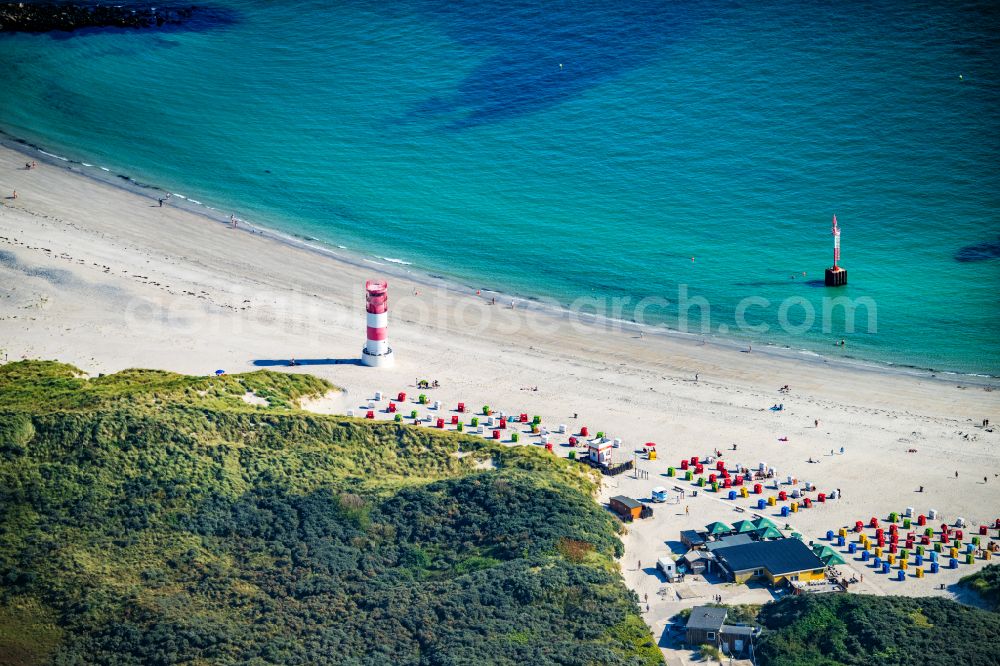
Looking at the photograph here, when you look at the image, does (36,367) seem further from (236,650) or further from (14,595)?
(236,650)

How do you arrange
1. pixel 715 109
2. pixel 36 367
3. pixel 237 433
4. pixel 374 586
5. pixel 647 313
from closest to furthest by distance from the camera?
pixel 374 586 < pixel 237 433 < pixel 36 367 < pixel 647 313 < pixel 715 109

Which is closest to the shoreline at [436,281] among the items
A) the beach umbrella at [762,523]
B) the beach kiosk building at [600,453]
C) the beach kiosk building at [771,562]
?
the beach kiosk building at [600,453]

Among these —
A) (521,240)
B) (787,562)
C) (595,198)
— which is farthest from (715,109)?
(787,562)

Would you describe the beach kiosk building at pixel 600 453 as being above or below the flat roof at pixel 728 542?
above

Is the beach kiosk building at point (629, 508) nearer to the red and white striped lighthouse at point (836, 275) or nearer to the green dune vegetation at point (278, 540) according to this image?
the green dune vegetation at point (278, 540)

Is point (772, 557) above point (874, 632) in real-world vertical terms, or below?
above

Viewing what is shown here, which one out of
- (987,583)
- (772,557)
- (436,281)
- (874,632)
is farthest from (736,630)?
(436,281)

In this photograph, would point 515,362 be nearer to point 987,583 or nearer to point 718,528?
point 718,528
